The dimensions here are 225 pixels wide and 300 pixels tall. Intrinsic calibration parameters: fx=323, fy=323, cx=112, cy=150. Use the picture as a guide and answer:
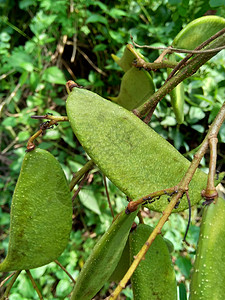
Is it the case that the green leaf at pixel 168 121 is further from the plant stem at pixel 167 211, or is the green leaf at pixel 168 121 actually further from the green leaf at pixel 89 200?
the plant stem at pixel 167 211

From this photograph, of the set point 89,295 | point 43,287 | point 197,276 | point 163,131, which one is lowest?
point 43,287

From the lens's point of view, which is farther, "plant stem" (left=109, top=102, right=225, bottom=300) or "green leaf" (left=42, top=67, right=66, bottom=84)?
"green leaf" (left=42, top=67, right=66, bottom=84)

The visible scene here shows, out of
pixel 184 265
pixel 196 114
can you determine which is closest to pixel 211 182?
pixel 184 265

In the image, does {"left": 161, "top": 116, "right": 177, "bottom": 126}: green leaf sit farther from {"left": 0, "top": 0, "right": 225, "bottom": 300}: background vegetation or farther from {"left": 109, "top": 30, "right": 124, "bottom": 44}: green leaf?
{"left": 109, "top": 30, "right": 124, "bottom": 44}: green leaf

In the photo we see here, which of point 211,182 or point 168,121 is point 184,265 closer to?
A: point 168,121

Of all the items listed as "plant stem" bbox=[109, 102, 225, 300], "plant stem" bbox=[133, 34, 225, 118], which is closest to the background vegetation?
"plant stem" bbox=[133, 34, 225, 118]

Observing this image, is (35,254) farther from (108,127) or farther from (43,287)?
(43,287)

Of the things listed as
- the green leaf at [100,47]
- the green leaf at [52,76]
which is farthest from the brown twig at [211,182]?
the green leaf at [100,47]

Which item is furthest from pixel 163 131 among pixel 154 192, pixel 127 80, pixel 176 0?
pixel 154 192
